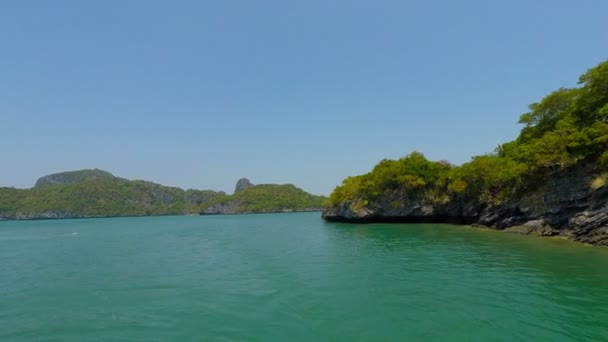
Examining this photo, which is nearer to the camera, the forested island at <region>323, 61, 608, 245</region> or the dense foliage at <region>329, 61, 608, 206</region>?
the forested island at <region>323, 61, 608, 245</region>

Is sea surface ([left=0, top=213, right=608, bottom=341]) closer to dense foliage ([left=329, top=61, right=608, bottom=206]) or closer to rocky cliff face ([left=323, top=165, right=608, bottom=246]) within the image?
rocky cliff face ([left=323, top=165, right=608, bottom=246])

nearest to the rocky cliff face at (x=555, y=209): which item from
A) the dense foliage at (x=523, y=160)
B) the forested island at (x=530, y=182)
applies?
the forested island at (x=530, y=182)

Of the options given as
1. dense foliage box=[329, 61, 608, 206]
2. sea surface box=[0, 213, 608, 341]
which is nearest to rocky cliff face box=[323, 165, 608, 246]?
dense foliage box=[329, 61, 608, 206]

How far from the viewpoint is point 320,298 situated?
1241 centimetres

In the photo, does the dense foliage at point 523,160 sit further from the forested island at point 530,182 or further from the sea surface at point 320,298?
the sea surface at point 320,298

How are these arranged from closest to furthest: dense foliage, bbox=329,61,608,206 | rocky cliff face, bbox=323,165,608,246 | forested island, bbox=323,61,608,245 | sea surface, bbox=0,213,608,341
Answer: sea surface, bbox=0,213,608,341 → rocky cliff face, bbox=323,165,608,246 → forested island, bbox=323,61,608,245 → dense foliage, bbox=329,61,608,206

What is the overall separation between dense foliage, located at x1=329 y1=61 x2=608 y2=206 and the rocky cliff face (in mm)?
1036

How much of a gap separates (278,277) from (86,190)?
223 metres

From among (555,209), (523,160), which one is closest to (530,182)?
(523,160)

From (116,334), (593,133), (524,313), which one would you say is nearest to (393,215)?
(593,133)

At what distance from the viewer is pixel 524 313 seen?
33.2 feet

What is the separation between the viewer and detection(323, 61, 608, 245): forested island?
27.0m

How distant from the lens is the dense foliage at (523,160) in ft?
92.7

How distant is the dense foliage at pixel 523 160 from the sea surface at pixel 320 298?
1097 cm
